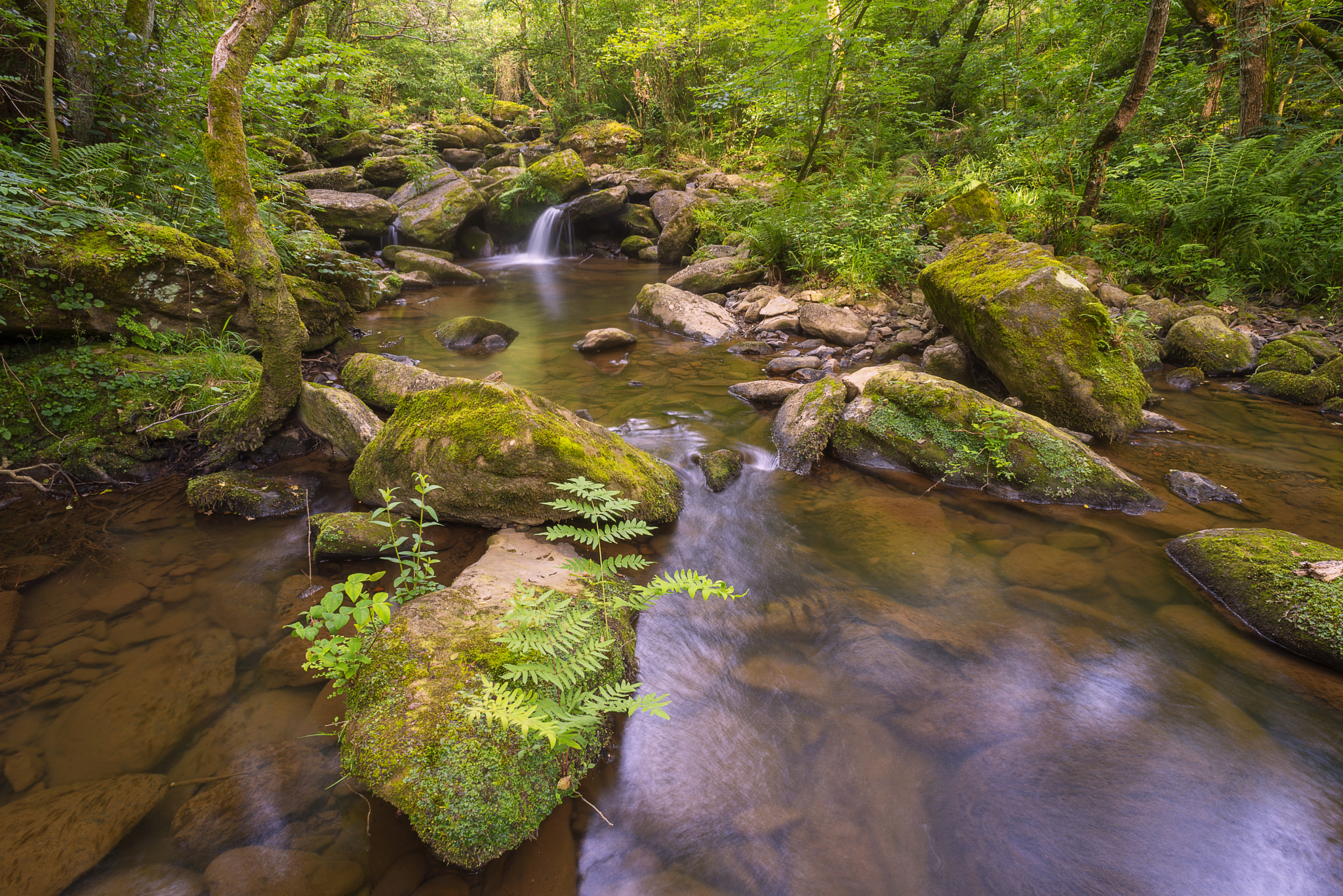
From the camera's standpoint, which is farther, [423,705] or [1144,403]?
[1144,403]

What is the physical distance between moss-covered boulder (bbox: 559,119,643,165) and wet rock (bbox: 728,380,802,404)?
1723 centimetres

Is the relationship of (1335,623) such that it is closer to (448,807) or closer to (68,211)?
(448,807)

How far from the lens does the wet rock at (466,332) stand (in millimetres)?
9180

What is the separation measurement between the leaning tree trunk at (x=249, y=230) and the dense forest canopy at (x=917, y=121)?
125 cm

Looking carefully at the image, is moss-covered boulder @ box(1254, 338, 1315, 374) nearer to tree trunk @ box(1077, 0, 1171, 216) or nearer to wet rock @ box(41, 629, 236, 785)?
tree trunk @ box(1077, 0, 1171, 216)

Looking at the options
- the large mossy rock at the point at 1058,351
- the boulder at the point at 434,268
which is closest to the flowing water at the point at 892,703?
the large mossy rock at the point at 1058,351

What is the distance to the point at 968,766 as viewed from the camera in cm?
269

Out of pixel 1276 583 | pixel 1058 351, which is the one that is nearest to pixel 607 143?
pixel 1058 351

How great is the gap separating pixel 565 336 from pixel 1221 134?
11.6m

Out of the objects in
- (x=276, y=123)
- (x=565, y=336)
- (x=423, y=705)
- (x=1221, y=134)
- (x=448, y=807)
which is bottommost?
(x=565, y=336)

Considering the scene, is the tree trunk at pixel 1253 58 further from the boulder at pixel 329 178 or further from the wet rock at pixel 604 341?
the boulder at pixel 329 178

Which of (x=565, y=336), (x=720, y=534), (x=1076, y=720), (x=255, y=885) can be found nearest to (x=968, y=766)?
(x=1076, y=720)

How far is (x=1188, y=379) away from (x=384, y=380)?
10.00 meters

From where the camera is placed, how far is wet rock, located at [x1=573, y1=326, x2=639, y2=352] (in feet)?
29.5
